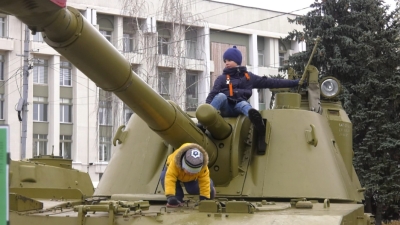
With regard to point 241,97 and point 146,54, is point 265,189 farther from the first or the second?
point 146,54

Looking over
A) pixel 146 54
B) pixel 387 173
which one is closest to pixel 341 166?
pixel 387 173

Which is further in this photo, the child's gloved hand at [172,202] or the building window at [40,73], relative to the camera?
the building window at [40,73]

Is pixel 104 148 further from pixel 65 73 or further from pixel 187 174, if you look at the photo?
pixel 187 174

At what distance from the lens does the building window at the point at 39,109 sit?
31734mm

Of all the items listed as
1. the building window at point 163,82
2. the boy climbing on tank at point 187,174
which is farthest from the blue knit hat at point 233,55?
the building window at point 163,82

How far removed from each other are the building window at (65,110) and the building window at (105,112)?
10.8 feet

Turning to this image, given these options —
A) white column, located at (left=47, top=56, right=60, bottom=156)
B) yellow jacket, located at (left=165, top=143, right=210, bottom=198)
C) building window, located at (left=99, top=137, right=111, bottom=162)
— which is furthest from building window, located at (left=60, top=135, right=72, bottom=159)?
yellow jacket, located at (left=165, top=143, right=210, bottom=198)

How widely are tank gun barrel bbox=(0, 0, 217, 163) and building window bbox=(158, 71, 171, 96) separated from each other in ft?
61.7

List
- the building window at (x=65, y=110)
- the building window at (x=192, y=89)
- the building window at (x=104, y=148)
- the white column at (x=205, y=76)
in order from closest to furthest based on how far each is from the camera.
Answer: the building window at (x=192, y=89)
the white column at (x=205, y=76)
the building window at (x=65, y=110)
the building window at (x=104, y=148)

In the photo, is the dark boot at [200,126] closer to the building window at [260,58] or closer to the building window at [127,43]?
the building window at [127,43]

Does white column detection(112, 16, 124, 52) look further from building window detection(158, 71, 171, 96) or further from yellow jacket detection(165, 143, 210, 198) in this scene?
yellow jacket detection(165, 143, 210, 198)

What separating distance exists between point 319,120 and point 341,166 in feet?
2.32

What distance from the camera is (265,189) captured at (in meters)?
9.11

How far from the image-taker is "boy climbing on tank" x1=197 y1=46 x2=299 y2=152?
9664 mm
